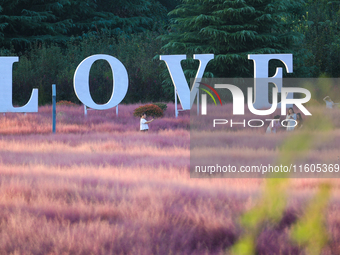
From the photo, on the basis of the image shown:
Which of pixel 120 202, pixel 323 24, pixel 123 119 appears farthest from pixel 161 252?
pixel 323 24

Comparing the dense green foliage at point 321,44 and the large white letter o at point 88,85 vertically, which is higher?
the dense green foliage at point 321,44

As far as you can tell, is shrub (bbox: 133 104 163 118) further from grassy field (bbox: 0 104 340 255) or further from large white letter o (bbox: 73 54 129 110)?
grassy field (bbox: 0 104 340 255)

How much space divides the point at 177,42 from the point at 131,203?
16504 millimetres

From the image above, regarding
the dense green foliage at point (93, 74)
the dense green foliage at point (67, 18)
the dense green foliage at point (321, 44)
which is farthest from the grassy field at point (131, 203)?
the dense green foliage at point (67, 18)

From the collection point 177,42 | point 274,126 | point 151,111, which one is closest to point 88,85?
point 151,111

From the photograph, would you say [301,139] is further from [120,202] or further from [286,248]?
[120,202]

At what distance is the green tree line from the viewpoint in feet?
65.1

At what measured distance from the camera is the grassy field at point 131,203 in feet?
12.1

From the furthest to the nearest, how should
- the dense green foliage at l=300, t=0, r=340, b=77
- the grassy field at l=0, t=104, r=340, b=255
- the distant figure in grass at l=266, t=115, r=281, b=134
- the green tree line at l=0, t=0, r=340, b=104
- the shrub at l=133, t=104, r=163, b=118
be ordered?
the dense green foliage at l=300, t=0, r=340, b=77, the green tree line at l=0, t=0, r=340, b=104, the shrub at l=133, t=104, r=163, b=118, the distant figure in grass at l=266, t=115, r=281, b=134, the grassy field at l=0, t=104, r=340, b=255

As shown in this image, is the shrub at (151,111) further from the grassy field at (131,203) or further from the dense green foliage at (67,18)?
the dense green foliage at (67,18)

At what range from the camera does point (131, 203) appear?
4855 mm

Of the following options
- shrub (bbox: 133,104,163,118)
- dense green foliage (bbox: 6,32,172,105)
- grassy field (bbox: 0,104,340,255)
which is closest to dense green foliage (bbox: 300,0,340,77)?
dense green foliage (bbox: 6,32,172,105)

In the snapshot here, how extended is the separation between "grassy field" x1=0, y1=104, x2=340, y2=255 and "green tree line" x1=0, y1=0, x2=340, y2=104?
11.5 meters

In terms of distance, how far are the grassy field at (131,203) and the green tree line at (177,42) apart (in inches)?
451
